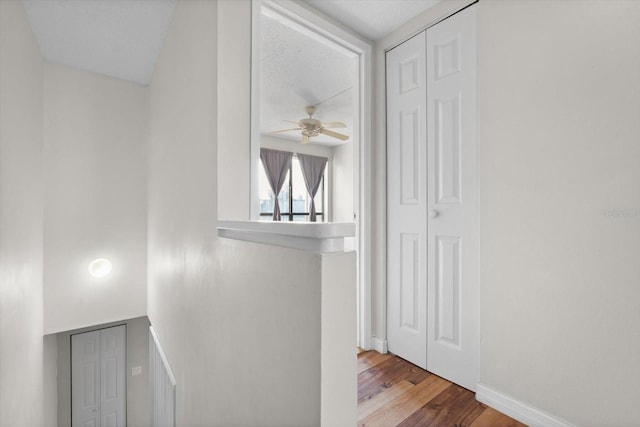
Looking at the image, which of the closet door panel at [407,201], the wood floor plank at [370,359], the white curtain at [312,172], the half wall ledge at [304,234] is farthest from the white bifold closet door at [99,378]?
the white curtain at [312,172]

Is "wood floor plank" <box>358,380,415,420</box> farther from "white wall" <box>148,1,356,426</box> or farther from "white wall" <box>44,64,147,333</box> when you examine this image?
"white wall" <box>44,64,147,333</box>

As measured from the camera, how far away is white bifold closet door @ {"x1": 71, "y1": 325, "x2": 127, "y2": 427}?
3096mm

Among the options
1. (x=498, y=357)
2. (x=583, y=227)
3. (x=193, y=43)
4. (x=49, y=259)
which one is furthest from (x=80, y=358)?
(x=583, y=227)

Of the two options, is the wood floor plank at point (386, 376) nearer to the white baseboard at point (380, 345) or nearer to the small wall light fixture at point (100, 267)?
the white baseboard at point (380, 345)

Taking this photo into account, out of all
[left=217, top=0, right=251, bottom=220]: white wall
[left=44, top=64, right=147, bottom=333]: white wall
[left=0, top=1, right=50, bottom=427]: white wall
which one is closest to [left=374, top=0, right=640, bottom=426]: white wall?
[left=217, top=0, right=251, bottom=220]: white wall

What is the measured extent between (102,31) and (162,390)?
2828mm

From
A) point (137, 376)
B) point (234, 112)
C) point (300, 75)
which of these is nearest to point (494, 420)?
point (234, 112)

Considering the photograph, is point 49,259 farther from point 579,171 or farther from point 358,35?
point 579,171

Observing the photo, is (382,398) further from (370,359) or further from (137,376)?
(137,376)

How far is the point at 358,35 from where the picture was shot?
7.02 feet

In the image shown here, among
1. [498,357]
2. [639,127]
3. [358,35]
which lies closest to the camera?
[639,127]

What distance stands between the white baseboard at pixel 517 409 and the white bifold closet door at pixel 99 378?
3617 millimetres

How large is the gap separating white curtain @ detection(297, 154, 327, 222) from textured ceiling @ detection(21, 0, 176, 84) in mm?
3645

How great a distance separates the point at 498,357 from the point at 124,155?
135 inches
